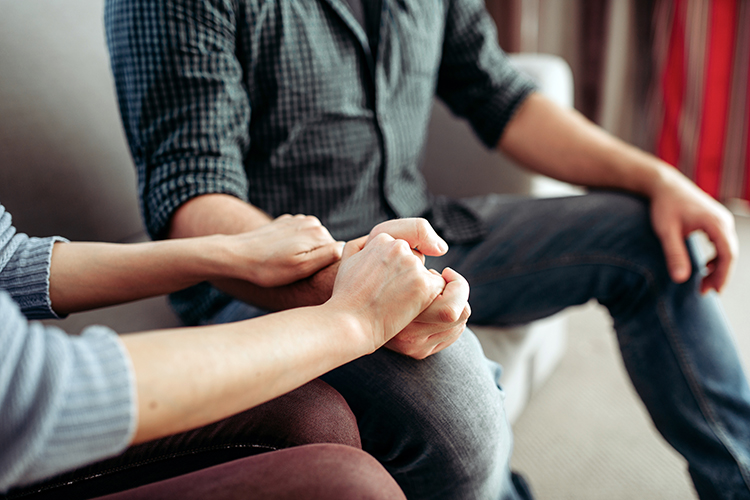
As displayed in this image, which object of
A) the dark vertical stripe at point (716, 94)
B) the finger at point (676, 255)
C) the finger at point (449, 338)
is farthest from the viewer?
the dark vertical stripe at point (716, 94)

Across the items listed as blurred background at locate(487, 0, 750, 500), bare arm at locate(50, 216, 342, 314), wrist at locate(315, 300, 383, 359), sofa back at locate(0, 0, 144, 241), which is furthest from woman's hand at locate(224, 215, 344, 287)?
blurred background at locate(487, 0, 750, 500)

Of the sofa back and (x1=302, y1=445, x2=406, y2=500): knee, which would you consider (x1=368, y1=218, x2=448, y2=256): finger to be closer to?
(x1=302, y1=445, x2=406, y2=500): knee

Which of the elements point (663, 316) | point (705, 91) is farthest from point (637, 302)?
point (705, 91)

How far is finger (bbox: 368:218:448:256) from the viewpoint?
1.66 ft

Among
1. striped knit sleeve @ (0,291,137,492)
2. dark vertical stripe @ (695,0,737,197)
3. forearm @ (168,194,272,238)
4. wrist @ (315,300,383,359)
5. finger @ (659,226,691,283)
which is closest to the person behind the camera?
striped knit sleeve @ (0,291,137,492)

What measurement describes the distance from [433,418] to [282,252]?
23cm

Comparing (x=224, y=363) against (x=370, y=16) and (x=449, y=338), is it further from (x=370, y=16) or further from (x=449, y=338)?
(x=370, y=16)

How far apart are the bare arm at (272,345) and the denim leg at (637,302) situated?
0.38 metres

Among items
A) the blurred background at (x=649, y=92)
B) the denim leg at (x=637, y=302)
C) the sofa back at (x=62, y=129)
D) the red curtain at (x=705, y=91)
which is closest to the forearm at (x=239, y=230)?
the sofa back at (x=62, y=129)

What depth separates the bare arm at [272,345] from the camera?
33 cm

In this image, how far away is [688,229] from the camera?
77 cm

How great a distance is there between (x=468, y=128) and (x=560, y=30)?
118cm

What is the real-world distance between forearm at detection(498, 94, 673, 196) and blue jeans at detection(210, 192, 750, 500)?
0.07 meters

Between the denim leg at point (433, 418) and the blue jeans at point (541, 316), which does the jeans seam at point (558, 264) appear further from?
the denim leg at point (433, 418)
